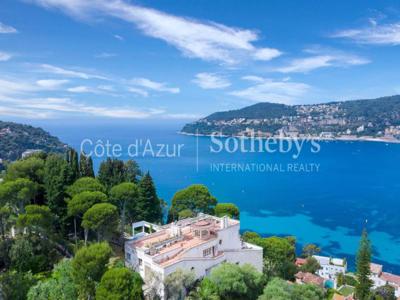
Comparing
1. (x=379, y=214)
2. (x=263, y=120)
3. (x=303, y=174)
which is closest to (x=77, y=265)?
(x=379, y=214)

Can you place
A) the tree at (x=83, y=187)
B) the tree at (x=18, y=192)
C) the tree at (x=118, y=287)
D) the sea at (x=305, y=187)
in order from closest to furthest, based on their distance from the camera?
the tree at (x=118, y=287) < the tree at (x=18, y=192) < the tree at (x=83, y=187) < the sea at (x=305, y=187)

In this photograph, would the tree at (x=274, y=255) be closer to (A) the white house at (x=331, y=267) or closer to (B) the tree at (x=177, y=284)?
(B) the tree at (x=177, y=284)

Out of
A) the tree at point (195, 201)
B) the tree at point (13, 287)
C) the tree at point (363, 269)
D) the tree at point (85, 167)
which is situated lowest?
the tree at point (363, 269)

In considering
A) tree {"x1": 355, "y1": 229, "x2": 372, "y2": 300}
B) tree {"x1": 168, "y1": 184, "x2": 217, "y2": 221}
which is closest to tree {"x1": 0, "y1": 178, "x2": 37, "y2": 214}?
tree {"x1": 168, "y1": 184, "x2": 217, "y2": 221}

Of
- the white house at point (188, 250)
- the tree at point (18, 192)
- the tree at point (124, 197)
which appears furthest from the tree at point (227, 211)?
the tree at point (18, 192)

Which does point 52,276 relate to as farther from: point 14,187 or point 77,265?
point 14,187

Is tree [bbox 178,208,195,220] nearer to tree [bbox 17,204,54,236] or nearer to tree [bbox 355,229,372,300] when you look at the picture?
tree [bbox 17,204,54,236]

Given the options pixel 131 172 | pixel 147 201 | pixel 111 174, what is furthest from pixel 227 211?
pixel 111 174
